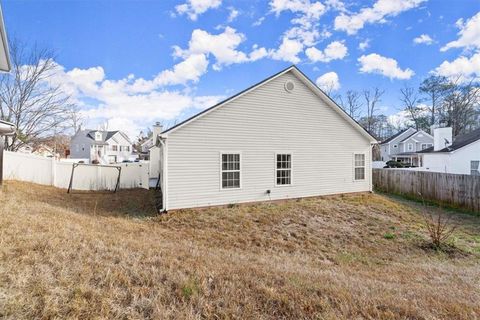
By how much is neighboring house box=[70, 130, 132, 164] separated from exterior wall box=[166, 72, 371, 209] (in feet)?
125

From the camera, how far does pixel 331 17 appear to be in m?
13.5

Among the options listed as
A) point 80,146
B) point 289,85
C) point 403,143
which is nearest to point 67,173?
point 289,85

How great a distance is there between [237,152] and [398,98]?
4762 cm

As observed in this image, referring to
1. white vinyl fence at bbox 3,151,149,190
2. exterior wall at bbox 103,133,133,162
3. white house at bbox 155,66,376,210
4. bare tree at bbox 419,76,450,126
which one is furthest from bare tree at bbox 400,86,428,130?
exterior wall at bbox 103,133,133,162

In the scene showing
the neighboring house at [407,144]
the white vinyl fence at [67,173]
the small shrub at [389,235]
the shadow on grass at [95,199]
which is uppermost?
the neighboring house at [407,144]

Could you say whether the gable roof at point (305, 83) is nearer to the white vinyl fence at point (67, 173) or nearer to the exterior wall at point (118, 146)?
the white vinyl fence at point (67, 173)

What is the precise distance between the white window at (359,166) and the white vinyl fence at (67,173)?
1239 centimetres

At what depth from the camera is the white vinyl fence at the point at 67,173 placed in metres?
12.8

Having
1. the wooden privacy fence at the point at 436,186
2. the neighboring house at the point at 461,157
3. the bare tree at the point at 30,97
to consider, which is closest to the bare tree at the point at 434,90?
the neighboring house at the point at 461,157

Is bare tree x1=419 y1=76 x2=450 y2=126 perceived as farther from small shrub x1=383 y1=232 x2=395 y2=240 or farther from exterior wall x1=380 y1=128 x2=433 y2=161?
small shrub x1=383 y1=232 x2=395 y2=240

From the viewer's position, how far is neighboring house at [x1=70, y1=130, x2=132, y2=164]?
148ft

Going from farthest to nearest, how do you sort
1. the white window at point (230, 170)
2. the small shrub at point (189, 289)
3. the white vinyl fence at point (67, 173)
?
the white vinyl fence at point (67, 173) → the white window at point (230, 170) → the small shrub at point (189, 289)

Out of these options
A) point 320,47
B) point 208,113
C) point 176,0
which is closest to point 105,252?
point 208,113

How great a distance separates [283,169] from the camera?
11.7 meters
